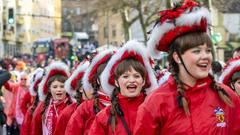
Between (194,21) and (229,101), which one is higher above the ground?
(194,21)

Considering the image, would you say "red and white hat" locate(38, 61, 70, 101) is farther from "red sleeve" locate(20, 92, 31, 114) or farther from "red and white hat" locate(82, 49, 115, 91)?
"red sleeve" locate(20, 92, 31, 114)

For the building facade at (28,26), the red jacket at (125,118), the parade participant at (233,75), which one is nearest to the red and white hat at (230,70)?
the parade participant at (233,75)

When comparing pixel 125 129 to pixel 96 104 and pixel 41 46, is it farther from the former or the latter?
pixel 41 46

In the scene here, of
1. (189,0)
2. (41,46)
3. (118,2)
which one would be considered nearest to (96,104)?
(189,0)

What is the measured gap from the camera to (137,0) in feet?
113

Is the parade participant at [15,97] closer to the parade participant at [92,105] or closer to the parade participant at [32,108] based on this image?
the parade participant at [32,108]

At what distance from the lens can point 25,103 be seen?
1369cm

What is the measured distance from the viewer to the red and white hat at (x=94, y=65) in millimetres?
7558

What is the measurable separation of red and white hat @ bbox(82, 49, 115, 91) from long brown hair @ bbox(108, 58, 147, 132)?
115 centimetres

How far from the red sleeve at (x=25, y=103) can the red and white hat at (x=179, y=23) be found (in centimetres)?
906

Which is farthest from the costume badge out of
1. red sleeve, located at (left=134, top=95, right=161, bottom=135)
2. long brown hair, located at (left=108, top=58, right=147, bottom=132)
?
long brown hair, located at (left=108, top=58, right=147, bottom=132)

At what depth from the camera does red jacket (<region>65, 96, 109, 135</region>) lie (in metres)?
7.16

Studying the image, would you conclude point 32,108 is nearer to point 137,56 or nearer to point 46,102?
point 46,102

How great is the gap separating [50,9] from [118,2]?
53.5 metres
